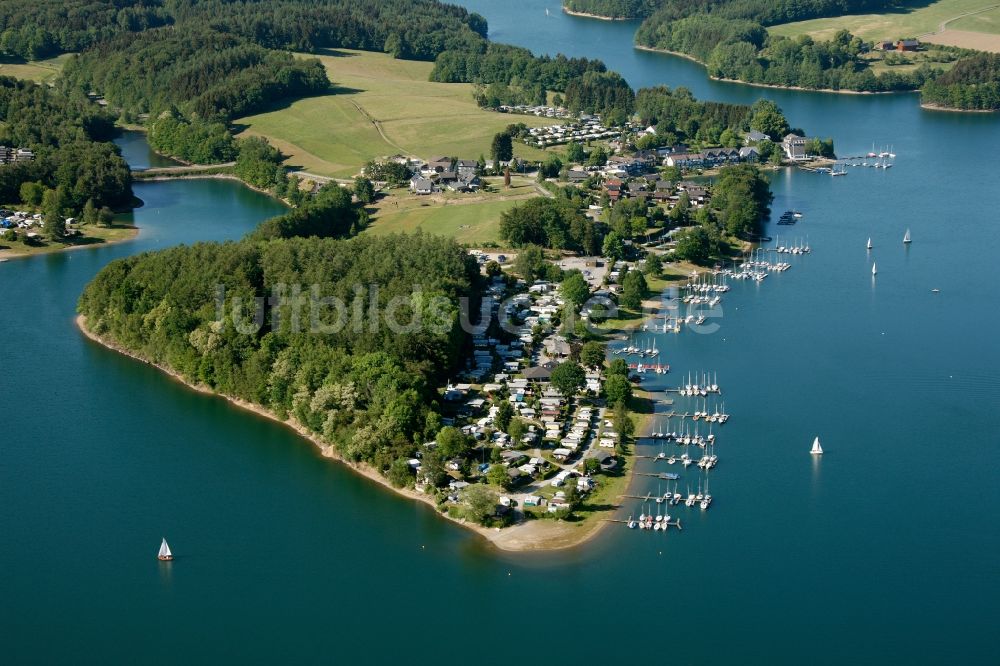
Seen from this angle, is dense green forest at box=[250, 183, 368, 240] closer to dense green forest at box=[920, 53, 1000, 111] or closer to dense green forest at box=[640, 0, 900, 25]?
dense green forest at box=[920, 53, 1000, 111]

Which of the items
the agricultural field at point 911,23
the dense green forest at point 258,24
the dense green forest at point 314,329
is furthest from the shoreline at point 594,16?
the dense green forest at point 314,329

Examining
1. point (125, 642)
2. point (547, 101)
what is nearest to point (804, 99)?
point (547, 101)

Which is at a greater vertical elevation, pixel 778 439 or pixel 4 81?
pixel 4 81

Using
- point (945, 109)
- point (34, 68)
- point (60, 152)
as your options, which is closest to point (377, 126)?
point (60, 152)

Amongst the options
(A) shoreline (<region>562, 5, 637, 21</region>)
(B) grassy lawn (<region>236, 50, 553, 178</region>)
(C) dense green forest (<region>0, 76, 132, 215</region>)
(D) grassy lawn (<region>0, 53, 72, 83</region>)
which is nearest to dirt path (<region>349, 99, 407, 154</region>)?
(B) grassy lawn (<region>236, 50, 553, 178</region>)

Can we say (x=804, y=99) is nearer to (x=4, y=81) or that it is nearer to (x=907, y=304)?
(x=907, y=304)

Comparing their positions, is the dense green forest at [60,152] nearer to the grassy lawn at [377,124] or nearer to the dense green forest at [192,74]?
the dense green forest at [192,74]
